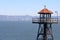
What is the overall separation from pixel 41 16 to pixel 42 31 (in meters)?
2.17

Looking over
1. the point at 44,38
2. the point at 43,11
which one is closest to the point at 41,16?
the point at 43,11

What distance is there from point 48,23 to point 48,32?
1.52 meters

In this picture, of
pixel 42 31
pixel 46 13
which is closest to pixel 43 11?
pixel 46 13

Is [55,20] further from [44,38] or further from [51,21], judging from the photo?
[44,38]

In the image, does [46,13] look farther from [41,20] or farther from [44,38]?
[44,38]

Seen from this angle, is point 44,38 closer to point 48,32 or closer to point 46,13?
point 48,32

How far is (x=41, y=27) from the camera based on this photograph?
3906 centimetres

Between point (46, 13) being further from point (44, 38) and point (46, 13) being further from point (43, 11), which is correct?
point (44, 38)

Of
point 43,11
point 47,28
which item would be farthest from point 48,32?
point 43,11

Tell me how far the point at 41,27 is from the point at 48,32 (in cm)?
155

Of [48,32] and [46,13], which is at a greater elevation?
[46,13]

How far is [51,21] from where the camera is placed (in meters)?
37.3

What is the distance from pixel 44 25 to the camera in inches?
1497

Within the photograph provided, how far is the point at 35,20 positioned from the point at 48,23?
6.17 feet
